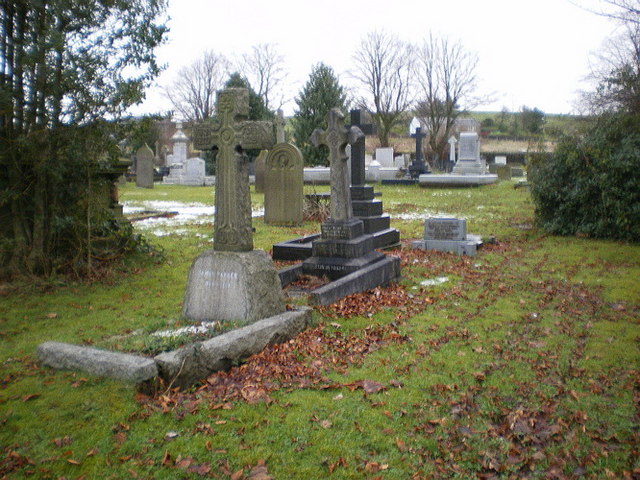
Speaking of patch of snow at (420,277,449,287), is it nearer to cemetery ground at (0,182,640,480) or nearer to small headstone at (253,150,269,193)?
cemetery ground at (0,182,640,480)

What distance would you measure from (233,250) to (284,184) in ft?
30.0

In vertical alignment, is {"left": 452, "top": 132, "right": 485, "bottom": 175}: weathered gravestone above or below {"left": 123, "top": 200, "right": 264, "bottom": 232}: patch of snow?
above

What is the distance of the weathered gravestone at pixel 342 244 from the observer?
8.47 m

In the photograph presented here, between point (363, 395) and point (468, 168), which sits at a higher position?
point (468, 168)

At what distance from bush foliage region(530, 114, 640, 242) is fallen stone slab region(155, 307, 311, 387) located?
921 cm

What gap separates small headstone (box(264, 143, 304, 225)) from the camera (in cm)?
1509

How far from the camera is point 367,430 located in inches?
160

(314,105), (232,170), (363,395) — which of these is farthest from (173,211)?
(314,105)

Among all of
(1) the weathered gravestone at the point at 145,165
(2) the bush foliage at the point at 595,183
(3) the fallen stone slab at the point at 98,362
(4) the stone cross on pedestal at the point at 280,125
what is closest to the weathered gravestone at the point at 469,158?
(4) the stone cross on pedestal at the point at 280,125

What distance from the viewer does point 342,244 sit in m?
8.80

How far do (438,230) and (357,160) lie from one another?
2.23m

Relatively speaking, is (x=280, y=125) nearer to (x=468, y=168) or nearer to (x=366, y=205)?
(x=468, y=168)

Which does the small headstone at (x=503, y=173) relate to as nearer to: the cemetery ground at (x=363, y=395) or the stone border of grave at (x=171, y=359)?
the cemetery ground at (x=363, y=395)

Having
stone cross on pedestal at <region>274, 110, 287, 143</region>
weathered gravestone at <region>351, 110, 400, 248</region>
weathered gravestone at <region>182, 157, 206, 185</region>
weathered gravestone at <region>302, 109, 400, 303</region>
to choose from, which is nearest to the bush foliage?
weathered gravestone at <region>351, 110, 400, 248</region>
